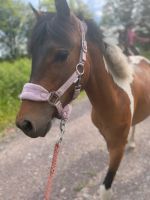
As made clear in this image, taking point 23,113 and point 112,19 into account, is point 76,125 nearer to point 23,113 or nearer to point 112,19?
point 23,113

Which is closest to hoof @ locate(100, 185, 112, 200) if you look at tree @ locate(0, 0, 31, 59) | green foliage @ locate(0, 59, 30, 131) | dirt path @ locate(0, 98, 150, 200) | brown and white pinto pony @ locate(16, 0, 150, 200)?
brown and white pinto pony @ locate(16, 0, 150, 200)

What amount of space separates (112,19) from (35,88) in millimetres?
22253

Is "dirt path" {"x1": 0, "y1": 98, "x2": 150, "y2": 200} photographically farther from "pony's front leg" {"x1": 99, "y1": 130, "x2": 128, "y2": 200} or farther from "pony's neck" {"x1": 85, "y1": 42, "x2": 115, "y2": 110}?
"pony's neck" {"x1": 85, "y1": 42, "x2": 115, "y2": 110}

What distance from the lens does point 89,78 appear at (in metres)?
3.00

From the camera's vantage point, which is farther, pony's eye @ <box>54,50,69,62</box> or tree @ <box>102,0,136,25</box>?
tree @ <box>102,0,136,25</box>

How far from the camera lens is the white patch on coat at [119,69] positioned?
3.20 metres

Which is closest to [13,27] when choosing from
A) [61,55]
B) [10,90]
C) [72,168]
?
[10,90]

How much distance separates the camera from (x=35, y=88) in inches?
94.2

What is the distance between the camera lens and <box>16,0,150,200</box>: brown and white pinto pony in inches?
95.2

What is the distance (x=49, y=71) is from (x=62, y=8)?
1.40 ft

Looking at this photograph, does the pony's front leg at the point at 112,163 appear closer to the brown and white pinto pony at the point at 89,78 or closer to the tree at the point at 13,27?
the brown and white pinto pony at the point at 89,78

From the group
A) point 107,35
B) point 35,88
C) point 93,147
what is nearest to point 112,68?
point 107,35

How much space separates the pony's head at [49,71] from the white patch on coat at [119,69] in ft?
2.21

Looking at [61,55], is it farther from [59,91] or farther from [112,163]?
[112,163]
